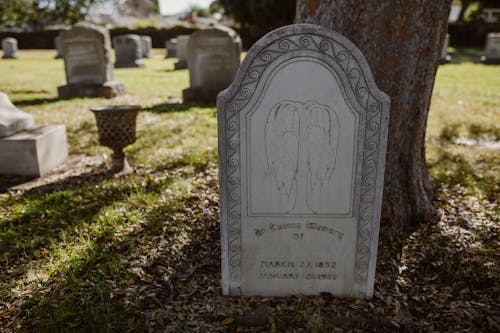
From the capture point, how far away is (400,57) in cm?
328

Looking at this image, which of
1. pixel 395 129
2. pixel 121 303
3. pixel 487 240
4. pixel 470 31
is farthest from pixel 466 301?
pixel 470 31

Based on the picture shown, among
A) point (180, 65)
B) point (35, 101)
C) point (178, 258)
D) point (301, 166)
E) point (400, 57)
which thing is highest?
point (400, 57)

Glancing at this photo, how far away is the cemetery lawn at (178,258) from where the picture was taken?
2578mm

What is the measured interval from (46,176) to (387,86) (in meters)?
4.19

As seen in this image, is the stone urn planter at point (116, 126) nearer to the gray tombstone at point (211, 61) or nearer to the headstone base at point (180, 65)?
the gray tombstone at point (211, 61)

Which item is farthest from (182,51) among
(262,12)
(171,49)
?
(262,12)

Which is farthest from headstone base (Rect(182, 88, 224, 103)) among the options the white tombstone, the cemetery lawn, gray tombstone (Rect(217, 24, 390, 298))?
gray tombstone (Rect(217, 24, 390, 298))

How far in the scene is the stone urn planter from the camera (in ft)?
15.9

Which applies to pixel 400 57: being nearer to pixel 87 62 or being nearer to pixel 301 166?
pixel 301 166

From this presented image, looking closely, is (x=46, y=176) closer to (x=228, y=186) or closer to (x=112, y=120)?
(x=112, y=120)

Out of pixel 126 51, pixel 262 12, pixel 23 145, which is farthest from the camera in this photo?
pixel 262 12

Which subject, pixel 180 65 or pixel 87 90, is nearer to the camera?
pixel 87 90

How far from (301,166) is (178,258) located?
1371 mm

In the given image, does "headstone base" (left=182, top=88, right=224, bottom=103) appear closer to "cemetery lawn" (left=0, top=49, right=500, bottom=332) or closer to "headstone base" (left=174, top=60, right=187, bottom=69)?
"cemetery lawn" (left=0, top=49, right=500, bottom=332)
